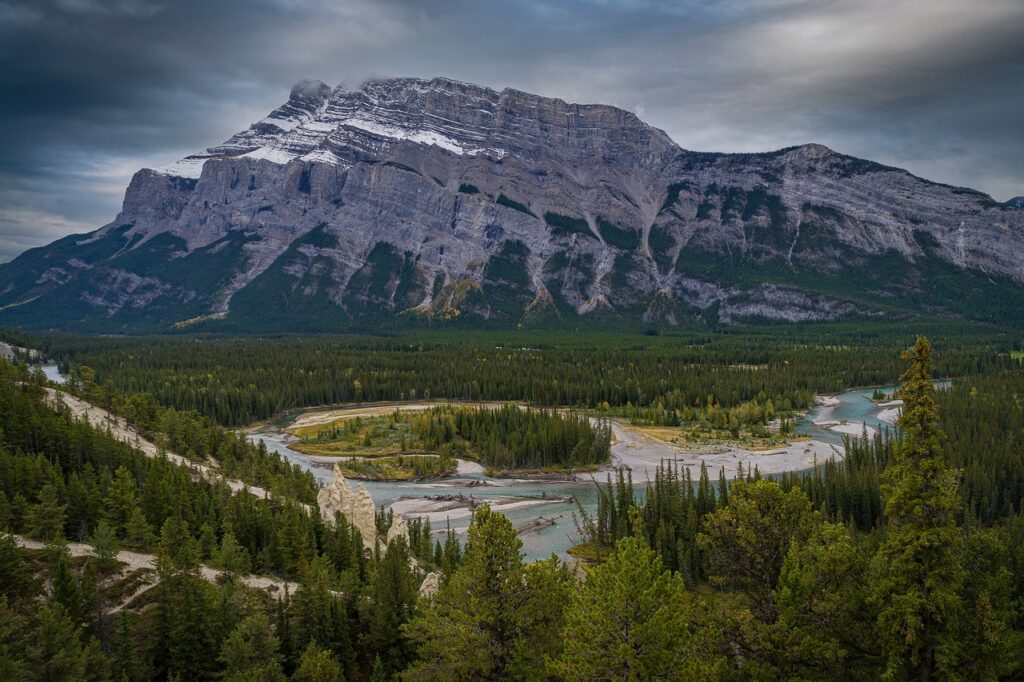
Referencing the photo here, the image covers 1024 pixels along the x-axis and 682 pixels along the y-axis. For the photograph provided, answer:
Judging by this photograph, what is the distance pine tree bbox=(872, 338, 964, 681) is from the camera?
2539 cm

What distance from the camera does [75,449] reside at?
66438mm

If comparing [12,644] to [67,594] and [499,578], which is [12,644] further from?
[499,578]

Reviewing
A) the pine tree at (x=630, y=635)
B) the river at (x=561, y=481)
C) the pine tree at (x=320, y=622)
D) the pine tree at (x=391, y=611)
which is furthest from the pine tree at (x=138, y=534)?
the pine tree at (x=630, y=635)

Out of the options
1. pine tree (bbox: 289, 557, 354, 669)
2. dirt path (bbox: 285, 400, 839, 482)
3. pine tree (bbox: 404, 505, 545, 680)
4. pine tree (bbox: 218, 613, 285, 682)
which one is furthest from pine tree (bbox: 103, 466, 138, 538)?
dirt path (bbox: 285, 400, 839, 482)

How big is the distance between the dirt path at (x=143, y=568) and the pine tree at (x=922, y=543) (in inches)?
1465

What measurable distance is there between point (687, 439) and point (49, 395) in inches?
3885

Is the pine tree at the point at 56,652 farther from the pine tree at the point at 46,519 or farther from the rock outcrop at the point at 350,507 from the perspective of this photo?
the rock outcrop at the point at 350,507

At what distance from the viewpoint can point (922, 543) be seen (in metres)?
25.5

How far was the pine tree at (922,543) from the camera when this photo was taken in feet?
83.3

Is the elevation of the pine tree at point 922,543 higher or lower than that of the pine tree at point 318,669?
higher

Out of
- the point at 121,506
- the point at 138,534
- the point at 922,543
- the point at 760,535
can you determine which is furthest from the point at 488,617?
the point at 121,506

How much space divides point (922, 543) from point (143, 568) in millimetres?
44600

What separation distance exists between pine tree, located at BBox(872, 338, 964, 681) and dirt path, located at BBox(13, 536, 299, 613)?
37208 mm

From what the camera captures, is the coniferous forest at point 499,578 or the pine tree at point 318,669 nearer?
the coniferous forest at point 499,578
